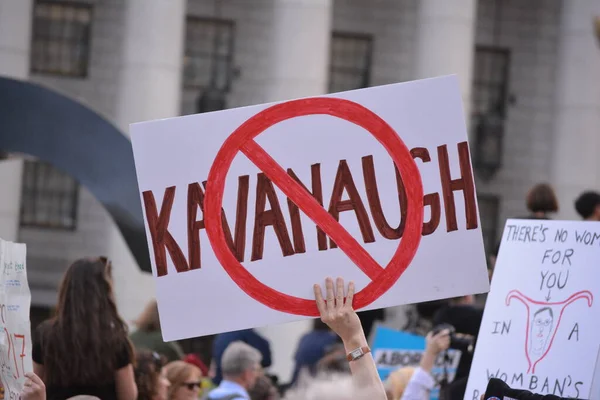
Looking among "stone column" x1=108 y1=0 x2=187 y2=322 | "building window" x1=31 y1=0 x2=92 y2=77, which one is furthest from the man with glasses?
"building window" x1=31 y1=0 x2=92 y2=77

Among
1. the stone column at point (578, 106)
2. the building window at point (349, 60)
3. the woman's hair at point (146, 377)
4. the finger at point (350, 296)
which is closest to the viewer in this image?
the finger at point (350, 296)

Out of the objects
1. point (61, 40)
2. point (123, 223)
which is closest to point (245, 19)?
point (61, 40)

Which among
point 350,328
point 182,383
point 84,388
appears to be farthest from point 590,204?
point 350,328

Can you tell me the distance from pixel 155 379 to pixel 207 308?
2.92 m

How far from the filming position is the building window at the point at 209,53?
2981 cm

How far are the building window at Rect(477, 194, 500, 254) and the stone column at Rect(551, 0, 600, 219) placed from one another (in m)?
3.71

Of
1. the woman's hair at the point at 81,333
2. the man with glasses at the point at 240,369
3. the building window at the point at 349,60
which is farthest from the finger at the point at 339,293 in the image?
the building window at the point at 349,60

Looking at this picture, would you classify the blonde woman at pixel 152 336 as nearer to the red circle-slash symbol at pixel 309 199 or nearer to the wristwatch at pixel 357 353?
the red circle-slash symbol at pixel 309 199

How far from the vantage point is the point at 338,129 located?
5289 millimetres

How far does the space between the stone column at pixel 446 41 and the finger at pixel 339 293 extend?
21.2 metres

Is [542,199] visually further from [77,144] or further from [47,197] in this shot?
[47,197]

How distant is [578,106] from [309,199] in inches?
927

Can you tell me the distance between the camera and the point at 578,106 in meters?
27.9

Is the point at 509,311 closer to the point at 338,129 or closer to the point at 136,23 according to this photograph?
the point at 338,129
